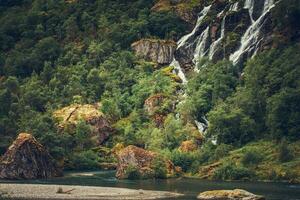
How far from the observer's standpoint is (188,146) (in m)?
155

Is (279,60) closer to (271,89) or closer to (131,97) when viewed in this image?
(271,89)

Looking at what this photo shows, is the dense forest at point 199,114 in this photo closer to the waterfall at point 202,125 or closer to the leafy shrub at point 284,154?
the leafy shrub at point 284,154

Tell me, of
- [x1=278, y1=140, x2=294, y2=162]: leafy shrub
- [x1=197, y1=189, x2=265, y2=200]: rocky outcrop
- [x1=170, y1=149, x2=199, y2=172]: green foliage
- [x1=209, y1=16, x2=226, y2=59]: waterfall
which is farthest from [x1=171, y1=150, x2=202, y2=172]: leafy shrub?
[x1=209, y1=16, x2=226, y2=59]: waterfall

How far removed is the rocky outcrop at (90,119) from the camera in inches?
6727

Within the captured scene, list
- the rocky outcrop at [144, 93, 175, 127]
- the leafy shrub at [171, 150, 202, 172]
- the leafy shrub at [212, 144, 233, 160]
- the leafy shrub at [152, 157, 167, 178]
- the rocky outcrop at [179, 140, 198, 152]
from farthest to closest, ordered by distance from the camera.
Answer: the rocky outcrop at [144, 93, 175, 127], the rocky outcrop at [179, 140, 198, 152], the leafy shrub at [171, 150, 202, 172], the leafy shrub at [212, 144, 233, 160], the leafy shrub at [152, 157, 167, 178]

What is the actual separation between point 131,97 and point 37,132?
45673 millimetres

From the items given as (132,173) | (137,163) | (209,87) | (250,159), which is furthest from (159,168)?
(209,87)

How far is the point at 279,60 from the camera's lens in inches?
6521

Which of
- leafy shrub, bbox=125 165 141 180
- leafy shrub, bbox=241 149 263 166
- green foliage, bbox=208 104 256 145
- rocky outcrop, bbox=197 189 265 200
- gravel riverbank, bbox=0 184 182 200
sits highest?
green foliage, bbox=208 104 256 145

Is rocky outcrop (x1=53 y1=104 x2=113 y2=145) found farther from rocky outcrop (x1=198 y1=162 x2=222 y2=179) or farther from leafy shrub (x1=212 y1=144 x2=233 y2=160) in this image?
rocky outcrop (x1=198 y1=162 x2=222 y2=179)

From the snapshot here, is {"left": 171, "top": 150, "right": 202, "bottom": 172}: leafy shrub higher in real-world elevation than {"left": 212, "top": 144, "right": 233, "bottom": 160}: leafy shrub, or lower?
lower

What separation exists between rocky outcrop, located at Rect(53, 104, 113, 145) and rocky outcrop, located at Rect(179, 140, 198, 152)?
79.7 ft

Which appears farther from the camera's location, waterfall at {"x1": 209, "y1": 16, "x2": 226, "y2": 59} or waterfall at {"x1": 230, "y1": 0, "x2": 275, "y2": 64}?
waterfall at {"x1": 209, "y1": 16, "x2": 226, "y2": 59}

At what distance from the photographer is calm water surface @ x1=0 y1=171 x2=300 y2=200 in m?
101
